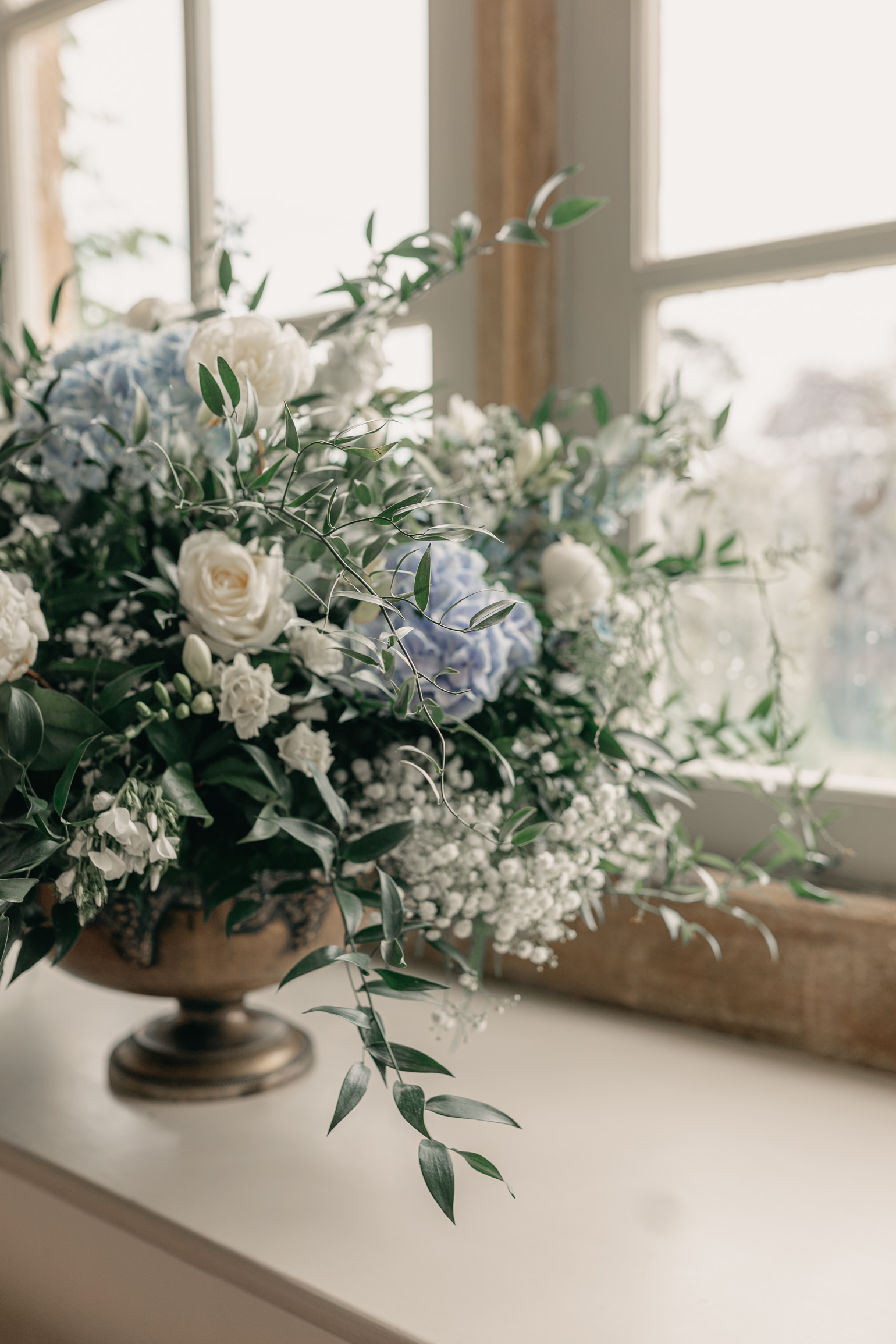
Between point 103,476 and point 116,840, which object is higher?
point 103,476

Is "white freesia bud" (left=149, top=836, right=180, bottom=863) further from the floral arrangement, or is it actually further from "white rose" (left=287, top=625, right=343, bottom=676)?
"white rose" (left=287, top=625, right=343, bottom=676)

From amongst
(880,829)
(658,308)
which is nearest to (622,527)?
(658,308)

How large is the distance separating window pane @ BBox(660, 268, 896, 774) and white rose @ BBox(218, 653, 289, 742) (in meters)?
0.44

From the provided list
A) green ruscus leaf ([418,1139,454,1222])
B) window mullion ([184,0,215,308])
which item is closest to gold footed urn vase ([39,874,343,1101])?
green ruscus leaf ([418,1139,454,1222])

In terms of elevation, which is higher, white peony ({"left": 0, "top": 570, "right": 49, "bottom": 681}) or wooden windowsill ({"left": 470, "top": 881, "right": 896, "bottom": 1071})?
white peony ({"left": 0, "top": 570, "right": 49, "bottom": 681})

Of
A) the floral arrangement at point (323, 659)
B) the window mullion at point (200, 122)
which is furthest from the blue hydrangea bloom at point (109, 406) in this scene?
the window mullion at point (200, 122)

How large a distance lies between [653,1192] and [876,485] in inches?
23.8

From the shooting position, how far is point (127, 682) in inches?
23.0

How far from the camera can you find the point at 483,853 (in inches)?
25.9

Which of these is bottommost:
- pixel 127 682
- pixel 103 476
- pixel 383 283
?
pixel 127 682

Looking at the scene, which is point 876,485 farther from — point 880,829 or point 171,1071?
point 171,1071

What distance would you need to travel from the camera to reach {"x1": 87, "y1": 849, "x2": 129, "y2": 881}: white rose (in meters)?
0.51

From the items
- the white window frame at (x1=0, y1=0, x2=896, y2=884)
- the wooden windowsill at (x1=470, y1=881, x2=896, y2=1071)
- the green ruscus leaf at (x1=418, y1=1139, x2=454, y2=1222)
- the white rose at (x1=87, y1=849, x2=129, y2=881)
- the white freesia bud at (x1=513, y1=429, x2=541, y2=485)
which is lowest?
the wooden windowsill at (x1=470, y1=881, x2=896, y2=1071)

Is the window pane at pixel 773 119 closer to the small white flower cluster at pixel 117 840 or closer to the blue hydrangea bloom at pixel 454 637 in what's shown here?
the blue hydrangea bloom at pixel 454 637
